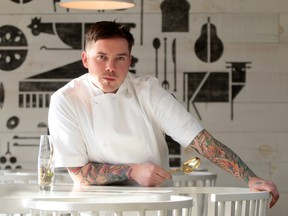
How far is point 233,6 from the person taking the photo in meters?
6.10

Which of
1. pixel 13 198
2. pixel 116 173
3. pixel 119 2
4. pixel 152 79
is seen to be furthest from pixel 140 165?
pixel 119 2

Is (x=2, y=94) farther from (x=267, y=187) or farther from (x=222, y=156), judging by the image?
(x=267, y=187)

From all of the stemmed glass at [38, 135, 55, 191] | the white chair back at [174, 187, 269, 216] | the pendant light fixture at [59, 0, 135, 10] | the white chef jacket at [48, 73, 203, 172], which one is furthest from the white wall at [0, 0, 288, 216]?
the white chair back at [174, 187, 269, 216]

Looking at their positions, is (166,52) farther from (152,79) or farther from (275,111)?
(152,79)

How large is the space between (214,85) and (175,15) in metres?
0.57

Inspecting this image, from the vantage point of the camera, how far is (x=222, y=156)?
3209mm

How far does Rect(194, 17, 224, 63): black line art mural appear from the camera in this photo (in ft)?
20.1

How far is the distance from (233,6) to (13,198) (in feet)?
12.4

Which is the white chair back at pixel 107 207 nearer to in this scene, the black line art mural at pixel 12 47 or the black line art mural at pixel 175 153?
the black line art mural at pixel 175 153

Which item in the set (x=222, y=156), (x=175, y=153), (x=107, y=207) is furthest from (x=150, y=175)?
(x=175, y=153)

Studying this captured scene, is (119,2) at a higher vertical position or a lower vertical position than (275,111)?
higher

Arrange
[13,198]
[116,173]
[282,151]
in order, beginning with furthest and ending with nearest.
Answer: [282,151], [116,173], [13,198]

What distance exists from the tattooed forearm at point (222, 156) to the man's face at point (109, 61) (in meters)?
0.38

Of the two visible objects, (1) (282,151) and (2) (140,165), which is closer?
(2) (140,165)
